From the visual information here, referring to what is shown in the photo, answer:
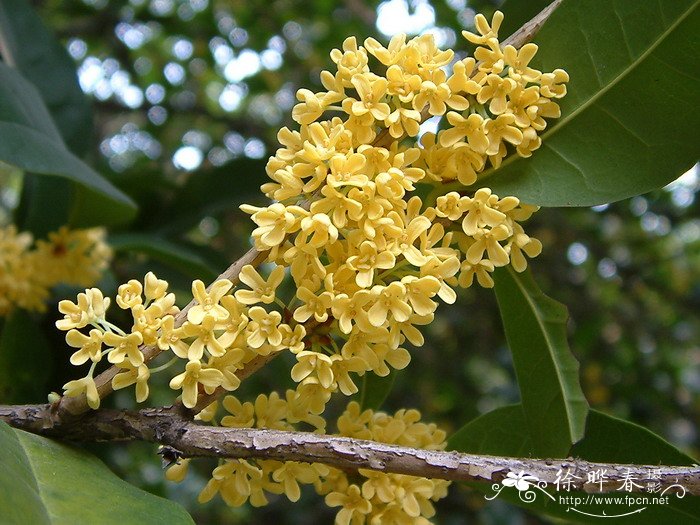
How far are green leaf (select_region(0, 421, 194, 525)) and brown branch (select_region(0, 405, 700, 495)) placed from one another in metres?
0.05

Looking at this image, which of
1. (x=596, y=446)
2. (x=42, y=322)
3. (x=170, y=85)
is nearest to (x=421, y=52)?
(x=596, y=446)

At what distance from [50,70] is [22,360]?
3.08 ft

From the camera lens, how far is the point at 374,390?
1536mm

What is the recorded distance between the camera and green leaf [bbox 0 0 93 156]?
230 cm

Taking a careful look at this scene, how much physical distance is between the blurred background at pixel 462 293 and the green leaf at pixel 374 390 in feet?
4.78

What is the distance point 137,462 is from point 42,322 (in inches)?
46.6

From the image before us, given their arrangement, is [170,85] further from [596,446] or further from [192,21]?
[596,446]

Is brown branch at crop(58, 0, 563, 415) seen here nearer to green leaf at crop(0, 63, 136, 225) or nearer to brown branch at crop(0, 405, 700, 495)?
brown branch at crop(0, 405, 700, 495)

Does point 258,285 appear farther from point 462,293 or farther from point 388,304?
point 462,293

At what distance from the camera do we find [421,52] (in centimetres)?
116

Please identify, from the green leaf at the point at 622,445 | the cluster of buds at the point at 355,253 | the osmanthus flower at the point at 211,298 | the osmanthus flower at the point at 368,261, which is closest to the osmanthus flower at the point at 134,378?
the cluster of buds at the point at 355,253

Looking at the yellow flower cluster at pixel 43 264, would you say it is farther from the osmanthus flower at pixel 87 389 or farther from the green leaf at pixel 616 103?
the green leaf at pixel 616 103

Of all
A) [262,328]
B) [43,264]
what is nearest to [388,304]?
[262,328]

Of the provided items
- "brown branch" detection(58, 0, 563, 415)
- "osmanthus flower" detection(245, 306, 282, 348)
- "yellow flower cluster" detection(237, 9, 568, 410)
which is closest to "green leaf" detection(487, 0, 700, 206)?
"yellow flower cluster" detection(237, 9, 568, 410)
